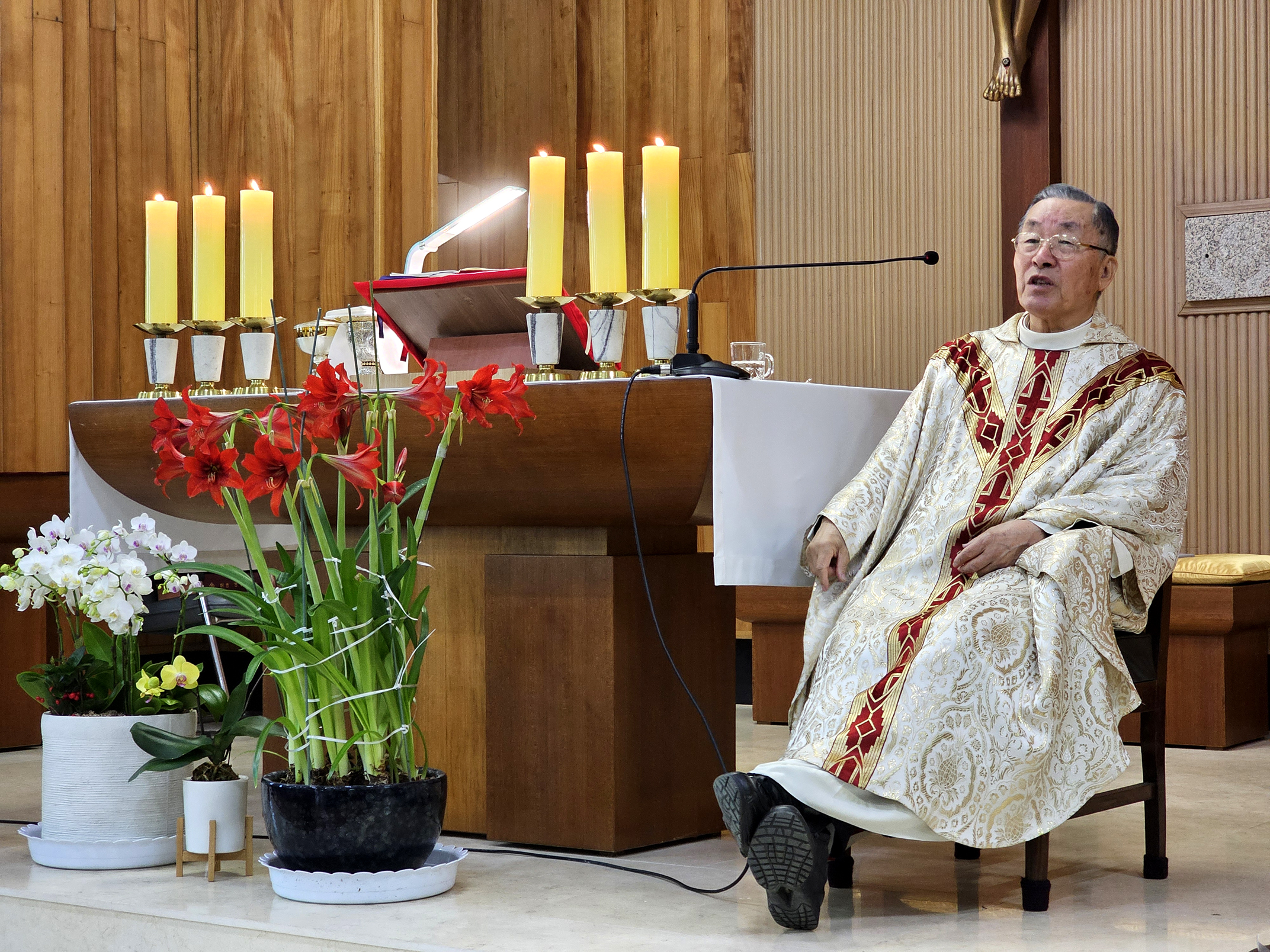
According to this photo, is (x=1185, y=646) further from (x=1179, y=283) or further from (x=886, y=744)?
(x=886, y=744)

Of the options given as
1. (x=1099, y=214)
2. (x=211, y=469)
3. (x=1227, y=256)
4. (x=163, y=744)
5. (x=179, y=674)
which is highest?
(x=1227, y=256)

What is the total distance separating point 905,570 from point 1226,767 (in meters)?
1.78

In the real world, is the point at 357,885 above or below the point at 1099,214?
below

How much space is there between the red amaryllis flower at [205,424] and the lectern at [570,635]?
57 centimetres

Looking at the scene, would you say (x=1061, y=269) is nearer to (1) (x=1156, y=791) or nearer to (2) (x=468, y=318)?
(1) (x=1156, y=791)

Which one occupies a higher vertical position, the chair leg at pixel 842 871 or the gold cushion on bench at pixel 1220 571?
the gold cushion on bench at pixel 1220 571

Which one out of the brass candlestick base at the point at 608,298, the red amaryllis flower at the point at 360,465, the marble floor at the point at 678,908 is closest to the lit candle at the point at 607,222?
the brass candlestick base at the point at 608,298

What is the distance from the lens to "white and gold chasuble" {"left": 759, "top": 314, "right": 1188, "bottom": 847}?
2361 mm

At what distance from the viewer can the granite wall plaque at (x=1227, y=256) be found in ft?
16.4

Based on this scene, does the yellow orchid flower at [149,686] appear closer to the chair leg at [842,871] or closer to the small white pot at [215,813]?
the small white pot at [215,813]

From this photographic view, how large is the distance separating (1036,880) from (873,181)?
3.79 m

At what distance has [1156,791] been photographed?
274cm

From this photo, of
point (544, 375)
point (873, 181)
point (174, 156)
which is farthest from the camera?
point (873, 181)

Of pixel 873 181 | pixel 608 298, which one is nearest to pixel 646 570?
pixel 608 298
